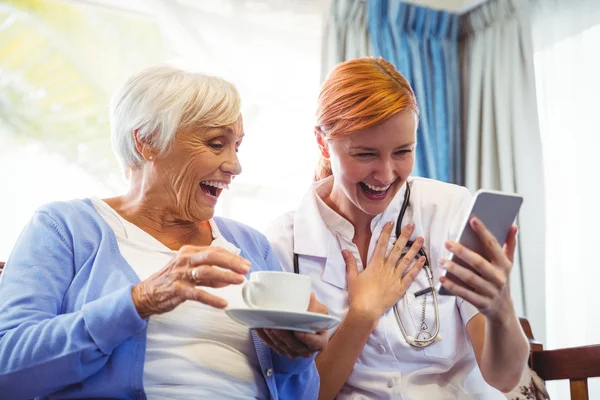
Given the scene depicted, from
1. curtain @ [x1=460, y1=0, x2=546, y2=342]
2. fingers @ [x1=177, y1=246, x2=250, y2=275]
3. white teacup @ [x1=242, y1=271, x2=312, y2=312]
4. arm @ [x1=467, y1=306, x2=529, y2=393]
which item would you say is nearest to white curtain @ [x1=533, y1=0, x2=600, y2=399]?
curtain @ [x1=460, y1=0, x2=546, y2=342]

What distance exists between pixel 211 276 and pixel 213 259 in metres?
0.03

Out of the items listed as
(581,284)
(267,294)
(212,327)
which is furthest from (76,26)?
(581,284)

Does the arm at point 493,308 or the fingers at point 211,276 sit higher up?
the fingers at point 211,276

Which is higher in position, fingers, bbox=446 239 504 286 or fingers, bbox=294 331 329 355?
fingers, bbox=446 239 504 286

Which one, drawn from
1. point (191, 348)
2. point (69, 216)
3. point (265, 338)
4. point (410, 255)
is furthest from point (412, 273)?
point (69, 216)

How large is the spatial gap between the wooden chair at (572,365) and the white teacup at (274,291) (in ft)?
2.69

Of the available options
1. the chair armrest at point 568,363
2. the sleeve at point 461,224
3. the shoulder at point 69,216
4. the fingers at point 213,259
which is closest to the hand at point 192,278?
the fingers at point 213,259

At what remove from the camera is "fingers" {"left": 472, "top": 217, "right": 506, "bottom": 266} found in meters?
1.12

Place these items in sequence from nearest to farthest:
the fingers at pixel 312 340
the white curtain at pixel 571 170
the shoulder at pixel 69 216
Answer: the fingers at pixel 312 340 < the shoulder at pixel 69 216 < the white curtain at pixel 571 170

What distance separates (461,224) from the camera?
159cm

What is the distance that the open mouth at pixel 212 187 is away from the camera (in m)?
1.42

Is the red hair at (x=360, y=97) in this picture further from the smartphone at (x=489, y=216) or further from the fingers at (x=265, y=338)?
the fingers at (x=265, y=338)

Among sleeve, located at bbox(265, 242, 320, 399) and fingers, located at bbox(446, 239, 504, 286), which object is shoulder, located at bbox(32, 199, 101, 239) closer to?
sleeve, located at bbox(265, 242, 320, 399)

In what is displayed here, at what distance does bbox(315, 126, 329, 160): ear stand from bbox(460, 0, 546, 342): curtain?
119cm
